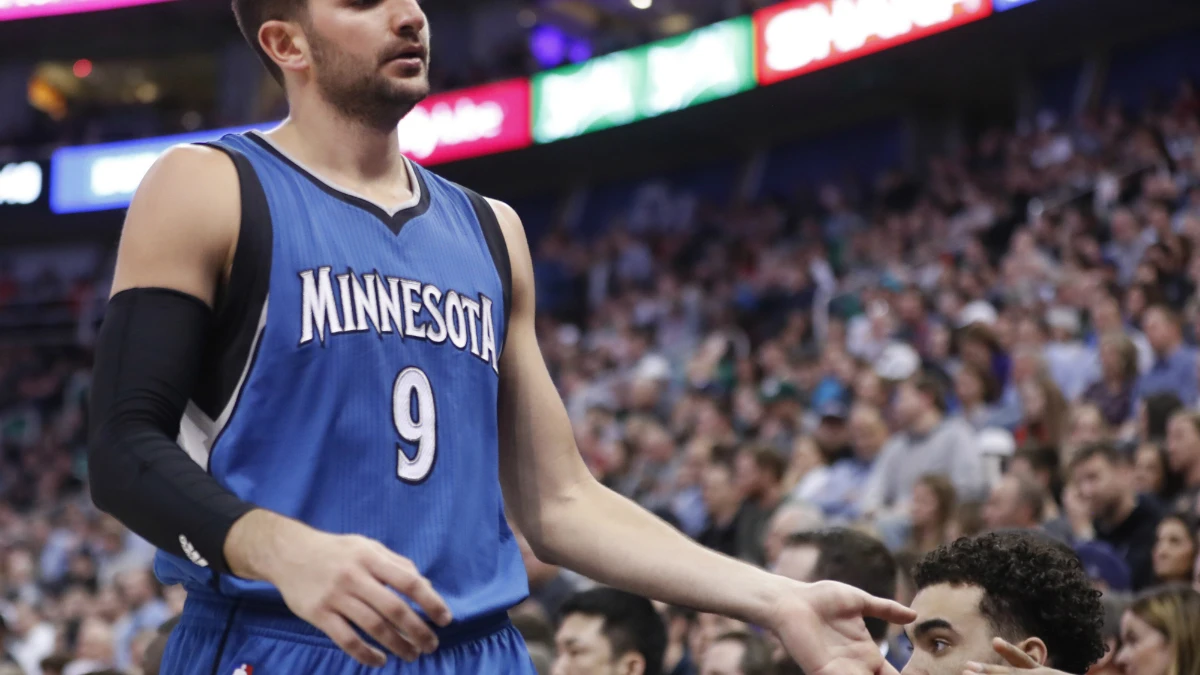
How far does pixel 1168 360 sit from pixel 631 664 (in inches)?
173

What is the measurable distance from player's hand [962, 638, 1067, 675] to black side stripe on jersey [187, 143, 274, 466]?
1522mm

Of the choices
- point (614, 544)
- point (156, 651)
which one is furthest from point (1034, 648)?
point (156, 651)

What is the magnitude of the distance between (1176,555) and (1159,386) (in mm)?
2493

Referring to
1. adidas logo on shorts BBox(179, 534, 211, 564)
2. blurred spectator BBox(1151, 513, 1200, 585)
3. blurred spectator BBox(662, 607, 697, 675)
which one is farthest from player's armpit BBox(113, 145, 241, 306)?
blurred spectator BBox(1151, 513, 1200, 585)

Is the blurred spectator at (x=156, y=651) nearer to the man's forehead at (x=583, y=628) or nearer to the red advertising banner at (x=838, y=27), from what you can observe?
the man's forehead at (x=583, y=628)

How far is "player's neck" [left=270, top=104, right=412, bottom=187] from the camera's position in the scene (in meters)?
2.00

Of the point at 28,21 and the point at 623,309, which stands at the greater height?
the point at 28,21

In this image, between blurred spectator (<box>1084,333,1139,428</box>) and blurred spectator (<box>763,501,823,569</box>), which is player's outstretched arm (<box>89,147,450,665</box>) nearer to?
blurred spectator (<box>763,501,823,569</box>)

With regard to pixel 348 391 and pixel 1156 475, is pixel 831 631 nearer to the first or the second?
pixel 348 391

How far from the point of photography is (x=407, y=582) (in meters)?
1.39

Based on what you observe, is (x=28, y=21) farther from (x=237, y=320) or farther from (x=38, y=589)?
(x=237, y=320)

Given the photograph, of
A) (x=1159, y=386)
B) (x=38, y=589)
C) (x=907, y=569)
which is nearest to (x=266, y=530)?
(x=907, y=569)

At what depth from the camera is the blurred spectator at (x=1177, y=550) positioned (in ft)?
17.0

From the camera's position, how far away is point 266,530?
150 centimetres
